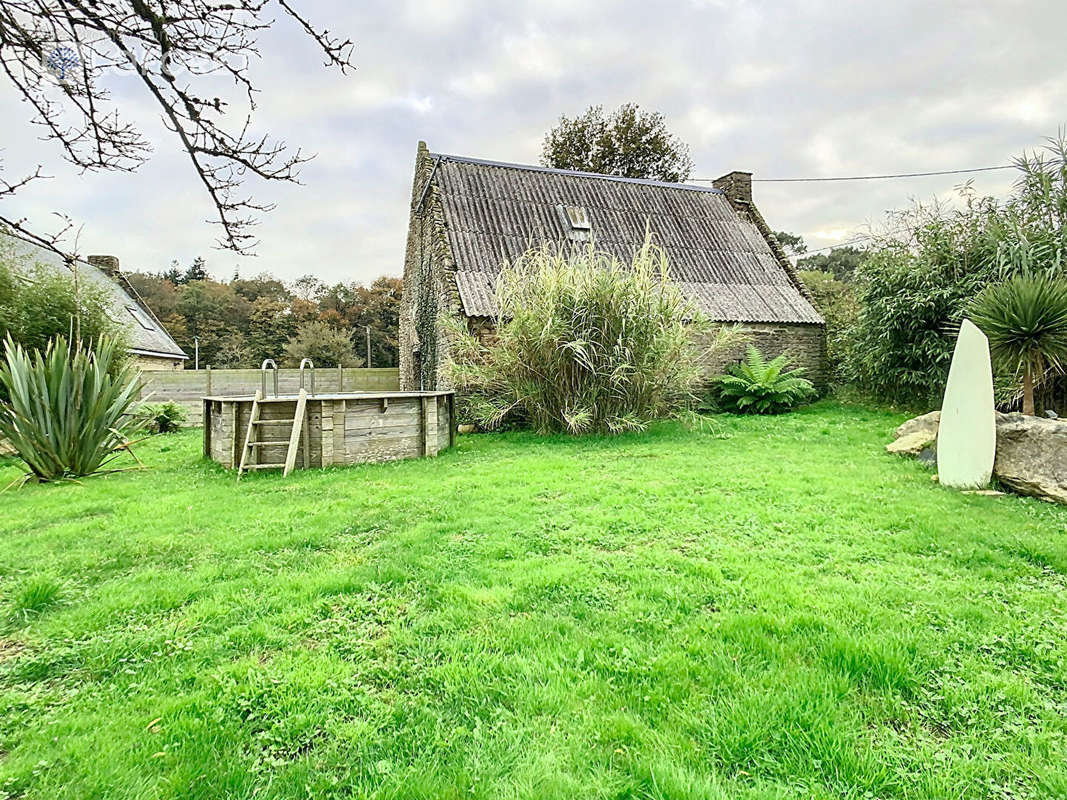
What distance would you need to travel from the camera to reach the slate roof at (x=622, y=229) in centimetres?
1211

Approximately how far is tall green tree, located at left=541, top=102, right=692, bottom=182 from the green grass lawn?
68.4 ft

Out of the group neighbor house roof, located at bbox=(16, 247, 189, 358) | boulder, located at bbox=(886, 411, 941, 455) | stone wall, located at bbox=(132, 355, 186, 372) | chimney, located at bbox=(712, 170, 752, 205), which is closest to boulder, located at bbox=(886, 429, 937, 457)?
boulder, located at bbox=(886, 411, 941, 455)

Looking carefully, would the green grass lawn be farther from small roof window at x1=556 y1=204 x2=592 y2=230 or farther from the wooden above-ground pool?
small roof window at x1=556 y1=204 x2=592 y2=230

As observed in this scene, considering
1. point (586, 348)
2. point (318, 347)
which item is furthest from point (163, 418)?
point (318, 347)

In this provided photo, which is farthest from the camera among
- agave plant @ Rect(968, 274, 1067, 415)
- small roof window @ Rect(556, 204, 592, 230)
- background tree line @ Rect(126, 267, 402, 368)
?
background tree line @ Rect(126, 267, 402, 368)

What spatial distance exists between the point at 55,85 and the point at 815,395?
13.6 meters

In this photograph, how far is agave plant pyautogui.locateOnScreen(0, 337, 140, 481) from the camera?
5.84m

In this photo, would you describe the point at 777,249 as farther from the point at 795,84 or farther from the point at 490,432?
the point at 490,432

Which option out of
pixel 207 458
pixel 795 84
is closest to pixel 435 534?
pixel 207 458

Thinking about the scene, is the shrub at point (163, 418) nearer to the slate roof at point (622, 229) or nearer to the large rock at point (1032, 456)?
the slate roof at point (622, 229)

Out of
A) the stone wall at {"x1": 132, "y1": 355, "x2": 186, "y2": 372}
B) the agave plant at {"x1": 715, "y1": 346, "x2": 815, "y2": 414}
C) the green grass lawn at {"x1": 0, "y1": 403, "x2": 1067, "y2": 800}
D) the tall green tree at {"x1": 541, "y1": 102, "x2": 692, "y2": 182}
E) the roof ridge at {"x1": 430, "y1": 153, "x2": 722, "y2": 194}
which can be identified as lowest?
the green grass lawn at {"x1": 0, "y1": 403, "x2": 1067, "y2": 800}

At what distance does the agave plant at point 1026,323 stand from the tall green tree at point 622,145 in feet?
61.7

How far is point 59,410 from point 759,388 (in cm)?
1114
